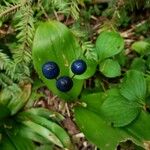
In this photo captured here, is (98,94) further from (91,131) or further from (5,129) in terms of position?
(5,129)

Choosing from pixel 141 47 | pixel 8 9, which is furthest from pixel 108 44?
pixel 8 9

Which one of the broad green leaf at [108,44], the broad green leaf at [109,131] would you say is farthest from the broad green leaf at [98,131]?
the broad green leaf at [108,44]

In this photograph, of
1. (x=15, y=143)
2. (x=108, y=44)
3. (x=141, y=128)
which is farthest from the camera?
(x=15, y=143)

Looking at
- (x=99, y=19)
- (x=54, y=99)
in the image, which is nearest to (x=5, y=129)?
(x=54, y=99)

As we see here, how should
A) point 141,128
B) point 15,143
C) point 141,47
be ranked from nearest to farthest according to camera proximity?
point 141,128
point 15,143
point 141,47

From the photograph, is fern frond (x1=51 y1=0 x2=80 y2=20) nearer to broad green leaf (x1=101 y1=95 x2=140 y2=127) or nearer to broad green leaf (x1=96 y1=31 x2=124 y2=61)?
broad green leaf (x1=96 y1=31 x2=124 y2=61)

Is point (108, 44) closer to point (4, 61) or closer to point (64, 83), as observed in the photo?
point (64, 83)

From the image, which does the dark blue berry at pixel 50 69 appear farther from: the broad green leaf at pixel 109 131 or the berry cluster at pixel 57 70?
the broad green leaf at pixel 109 131

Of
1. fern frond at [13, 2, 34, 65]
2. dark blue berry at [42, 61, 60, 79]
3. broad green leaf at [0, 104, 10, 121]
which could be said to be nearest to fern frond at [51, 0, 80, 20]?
fern frond at [13, 2, 34, 65]
